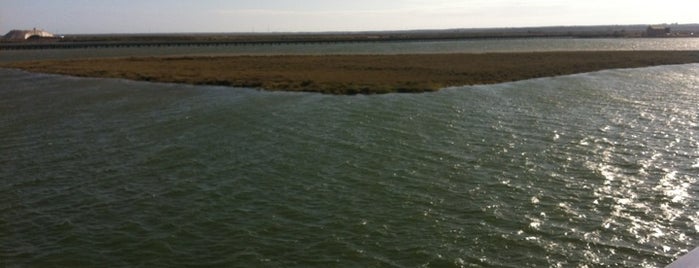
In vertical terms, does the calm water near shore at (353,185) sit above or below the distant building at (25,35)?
below

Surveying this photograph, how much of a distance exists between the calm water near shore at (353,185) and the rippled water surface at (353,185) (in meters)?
0.07

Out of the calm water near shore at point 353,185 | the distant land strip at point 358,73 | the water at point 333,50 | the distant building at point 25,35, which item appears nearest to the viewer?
the calm water near shore at point 353,185

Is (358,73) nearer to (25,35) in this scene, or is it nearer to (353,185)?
(353,185)

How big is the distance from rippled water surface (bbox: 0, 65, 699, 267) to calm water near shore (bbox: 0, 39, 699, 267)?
66mm

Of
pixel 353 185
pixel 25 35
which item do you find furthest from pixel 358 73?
pixel 25 35

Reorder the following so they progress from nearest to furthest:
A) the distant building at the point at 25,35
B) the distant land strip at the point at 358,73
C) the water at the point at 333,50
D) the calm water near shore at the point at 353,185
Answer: the calm water near shore at the point at 353,185 → the distant land strip at the point at 358,73 → the water at the point at 333,50 → the distant building at the point at 25,35

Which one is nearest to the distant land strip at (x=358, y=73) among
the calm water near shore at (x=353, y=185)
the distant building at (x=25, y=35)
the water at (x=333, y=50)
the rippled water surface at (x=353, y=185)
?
the rippled water surface at (x=353, y=185)

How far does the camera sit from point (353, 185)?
664 inches

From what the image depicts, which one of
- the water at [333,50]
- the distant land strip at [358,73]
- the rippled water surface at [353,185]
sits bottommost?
the rippled water surface at [353,185]

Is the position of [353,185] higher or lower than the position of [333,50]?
lower

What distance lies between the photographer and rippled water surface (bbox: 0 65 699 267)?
12336 millimetres

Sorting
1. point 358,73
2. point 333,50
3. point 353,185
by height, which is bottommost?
point 353,185

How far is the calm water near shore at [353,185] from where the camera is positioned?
12328 millimetres

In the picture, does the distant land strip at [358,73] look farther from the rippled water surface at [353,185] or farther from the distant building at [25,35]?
the distant building at [25,35]
